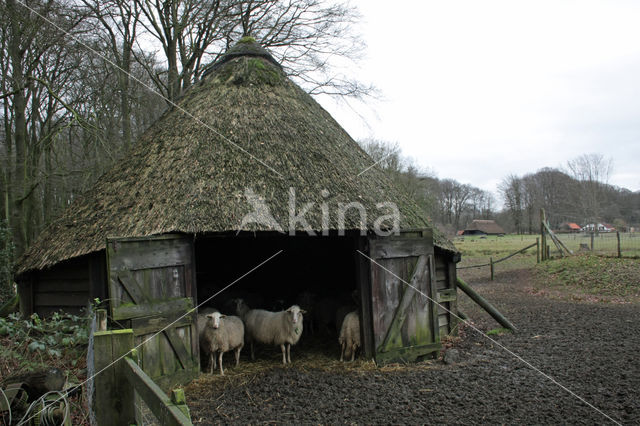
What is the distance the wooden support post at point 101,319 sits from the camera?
15.0 ft

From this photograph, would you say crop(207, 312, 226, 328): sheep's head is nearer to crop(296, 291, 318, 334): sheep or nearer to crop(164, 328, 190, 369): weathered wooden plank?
crop(164, 328, 190, 369): weathered wooden plank

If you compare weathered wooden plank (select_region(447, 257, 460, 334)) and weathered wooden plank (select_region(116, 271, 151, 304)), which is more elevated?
weathered wooden plank (select_region(116, 271, 151, 304))

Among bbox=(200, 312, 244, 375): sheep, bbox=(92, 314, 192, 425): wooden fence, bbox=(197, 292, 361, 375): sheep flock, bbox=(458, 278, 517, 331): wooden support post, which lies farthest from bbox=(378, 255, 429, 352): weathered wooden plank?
bbox=(92, 314, 192, 425): wooden fence

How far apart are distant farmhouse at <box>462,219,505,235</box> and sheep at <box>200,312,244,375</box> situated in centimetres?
6149

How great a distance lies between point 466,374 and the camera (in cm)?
687

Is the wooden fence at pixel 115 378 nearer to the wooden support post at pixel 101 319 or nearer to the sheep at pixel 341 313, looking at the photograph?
the wooden support post at pixel 101 319

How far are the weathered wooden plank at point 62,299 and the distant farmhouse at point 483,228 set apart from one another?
62.3 meters

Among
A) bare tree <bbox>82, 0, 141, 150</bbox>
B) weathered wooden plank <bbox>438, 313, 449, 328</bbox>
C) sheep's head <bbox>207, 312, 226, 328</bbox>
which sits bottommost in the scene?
weathered wooden plank <bbox>438, 313, 449, 328</bbox>

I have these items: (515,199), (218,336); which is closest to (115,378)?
(218,336)

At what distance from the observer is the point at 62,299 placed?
8.26 meters

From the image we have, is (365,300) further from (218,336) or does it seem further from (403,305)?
(218,336)

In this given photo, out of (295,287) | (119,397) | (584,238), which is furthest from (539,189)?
(119,397)

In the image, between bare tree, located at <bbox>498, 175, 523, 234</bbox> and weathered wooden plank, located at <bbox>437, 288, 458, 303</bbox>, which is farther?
bare tree, located at <bbox>498, 175, 523, 234</bbox>

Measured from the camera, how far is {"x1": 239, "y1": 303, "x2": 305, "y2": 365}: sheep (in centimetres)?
786
